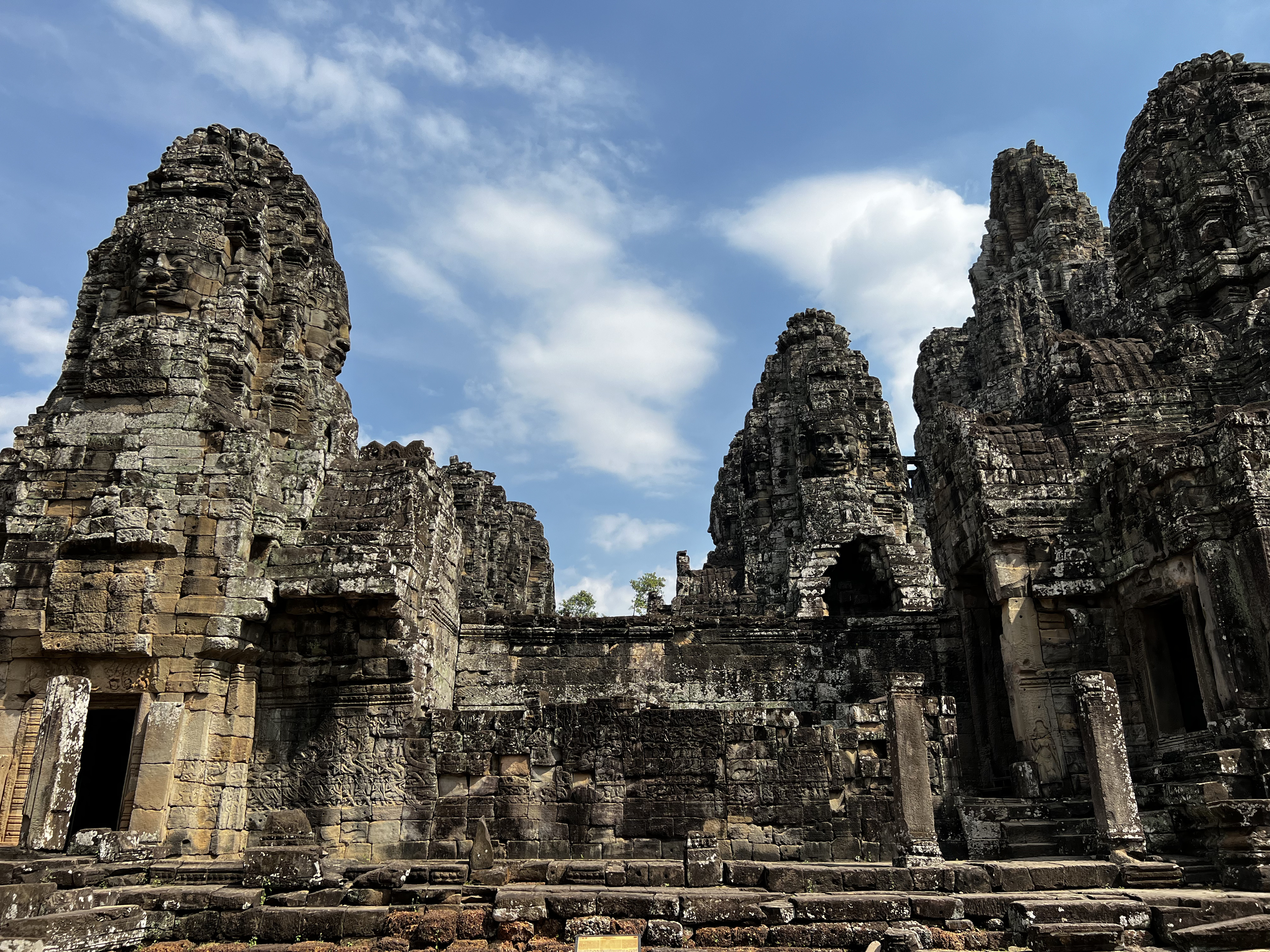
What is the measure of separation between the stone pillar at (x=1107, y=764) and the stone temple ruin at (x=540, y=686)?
4 cm

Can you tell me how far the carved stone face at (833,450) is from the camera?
70.3ft

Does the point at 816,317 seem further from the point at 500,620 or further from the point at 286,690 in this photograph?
the point at 286,690

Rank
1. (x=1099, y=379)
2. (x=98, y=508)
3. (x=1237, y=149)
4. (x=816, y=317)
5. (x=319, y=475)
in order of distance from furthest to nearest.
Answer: (x=816, y=317), (x=1237, y=149), (x=1099, y=379), (x=319, y=475), (x=98, y=508)

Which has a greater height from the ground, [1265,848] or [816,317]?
[816,317]

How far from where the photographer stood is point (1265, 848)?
7.99m

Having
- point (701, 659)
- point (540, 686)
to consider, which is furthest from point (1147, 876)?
point (540, 686)

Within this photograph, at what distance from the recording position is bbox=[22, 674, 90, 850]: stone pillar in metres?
8.73

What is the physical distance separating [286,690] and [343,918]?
13.7 feet

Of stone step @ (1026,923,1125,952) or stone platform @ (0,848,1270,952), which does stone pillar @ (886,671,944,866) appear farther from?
stone step @ (1026,923,1125,952)

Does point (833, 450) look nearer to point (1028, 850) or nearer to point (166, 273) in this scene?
point (1028, 850)

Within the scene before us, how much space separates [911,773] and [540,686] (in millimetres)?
6641

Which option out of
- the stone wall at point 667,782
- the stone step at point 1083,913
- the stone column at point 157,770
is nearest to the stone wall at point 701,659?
the stone wall at point 667,782

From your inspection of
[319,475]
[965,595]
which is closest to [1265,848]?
[965,595]

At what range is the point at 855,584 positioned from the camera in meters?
20.3
